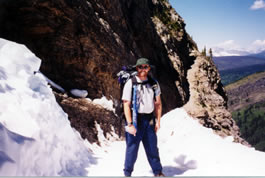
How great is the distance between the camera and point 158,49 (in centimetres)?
3062

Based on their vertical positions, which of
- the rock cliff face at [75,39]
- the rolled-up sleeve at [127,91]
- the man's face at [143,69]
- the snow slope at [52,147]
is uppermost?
the rock cliff face at [75,39]

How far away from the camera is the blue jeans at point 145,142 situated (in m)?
5.23

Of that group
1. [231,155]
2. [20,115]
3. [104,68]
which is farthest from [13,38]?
[231,155]

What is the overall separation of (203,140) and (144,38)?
20.8 m

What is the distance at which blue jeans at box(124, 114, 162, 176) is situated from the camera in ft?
17.1

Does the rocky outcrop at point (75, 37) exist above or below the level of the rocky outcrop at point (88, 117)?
above

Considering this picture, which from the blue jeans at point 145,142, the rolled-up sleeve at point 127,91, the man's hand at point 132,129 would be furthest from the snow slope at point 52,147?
the rolled-up sleeve at point 127,91

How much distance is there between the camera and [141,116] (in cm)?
527

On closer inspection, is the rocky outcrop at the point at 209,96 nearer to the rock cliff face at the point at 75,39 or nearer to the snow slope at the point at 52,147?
the rock cliff face at the point at 75,39

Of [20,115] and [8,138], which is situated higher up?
[20,115]

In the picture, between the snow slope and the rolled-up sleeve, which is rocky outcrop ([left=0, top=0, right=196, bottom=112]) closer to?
the snow slope

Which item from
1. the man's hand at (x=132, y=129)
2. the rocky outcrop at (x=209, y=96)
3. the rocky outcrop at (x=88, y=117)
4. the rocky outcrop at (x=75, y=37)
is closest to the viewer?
the man's hand at (x=132, y=129)

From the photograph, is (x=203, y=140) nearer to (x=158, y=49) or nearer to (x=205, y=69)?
(x=158, y=49)

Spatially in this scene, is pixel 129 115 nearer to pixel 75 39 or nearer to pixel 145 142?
pixel 145 142
